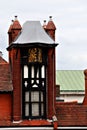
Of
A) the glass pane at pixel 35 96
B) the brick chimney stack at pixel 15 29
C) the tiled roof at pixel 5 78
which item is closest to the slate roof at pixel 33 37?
the brick chimney stack at pixel 15 29

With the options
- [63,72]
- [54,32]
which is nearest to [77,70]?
[63,72]

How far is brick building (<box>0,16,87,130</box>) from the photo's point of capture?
39281 millimetres

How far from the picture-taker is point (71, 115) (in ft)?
133

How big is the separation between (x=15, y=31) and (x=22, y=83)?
3.76 metres

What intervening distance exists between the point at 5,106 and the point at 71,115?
15.4 feet

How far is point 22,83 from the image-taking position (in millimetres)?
39688

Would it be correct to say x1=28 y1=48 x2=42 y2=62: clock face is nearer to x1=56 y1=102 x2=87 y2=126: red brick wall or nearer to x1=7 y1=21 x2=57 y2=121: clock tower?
x1=7 y1=21 x2=57 y2=121: clock tower

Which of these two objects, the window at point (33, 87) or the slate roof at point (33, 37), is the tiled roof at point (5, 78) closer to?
the window at point (33, 87)

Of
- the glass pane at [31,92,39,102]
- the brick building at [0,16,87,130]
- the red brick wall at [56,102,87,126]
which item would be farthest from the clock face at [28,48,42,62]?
the red brick wall at [56,102,87,126]

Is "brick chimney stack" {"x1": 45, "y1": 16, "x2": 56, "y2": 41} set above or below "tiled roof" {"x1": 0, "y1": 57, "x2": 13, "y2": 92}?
above

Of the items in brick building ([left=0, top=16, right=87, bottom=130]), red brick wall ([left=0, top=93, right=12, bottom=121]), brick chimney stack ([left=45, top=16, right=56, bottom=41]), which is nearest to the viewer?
brick building ([left=0, top=16, right=87, bottom=130])

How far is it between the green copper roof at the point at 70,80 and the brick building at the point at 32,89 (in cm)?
5107

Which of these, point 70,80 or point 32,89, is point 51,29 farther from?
point 70,80

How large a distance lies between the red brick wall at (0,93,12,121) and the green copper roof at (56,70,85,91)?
51469 mm
